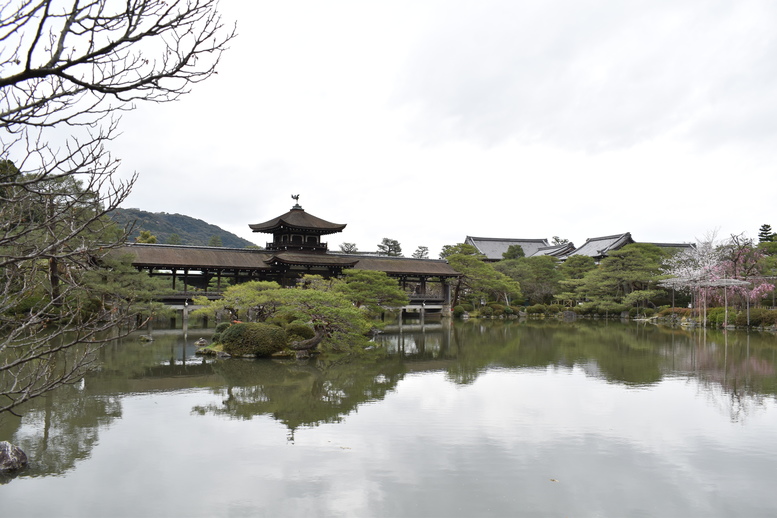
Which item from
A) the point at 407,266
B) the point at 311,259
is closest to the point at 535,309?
the point at 407,266

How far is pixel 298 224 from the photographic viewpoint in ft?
103

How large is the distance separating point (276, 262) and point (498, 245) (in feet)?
117

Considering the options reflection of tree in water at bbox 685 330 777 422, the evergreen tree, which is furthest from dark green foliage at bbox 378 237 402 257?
reflection of tree in water at bbox 685 330 777 422

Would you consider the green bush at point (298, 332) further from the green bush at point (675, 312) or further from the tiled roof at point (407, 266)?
the green bush at point (675, 312)

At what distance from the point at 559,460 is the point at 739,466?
2223mm

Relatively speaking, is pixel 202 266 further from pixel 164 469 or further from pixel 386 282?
pixel 164 469

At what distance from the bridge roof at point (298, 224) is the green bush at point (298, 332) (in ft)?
46.4

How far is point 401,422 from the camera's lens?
879 centimetres

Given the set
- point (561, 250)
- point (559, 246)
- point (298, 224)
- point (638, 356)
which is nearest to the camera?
point (638, 356)

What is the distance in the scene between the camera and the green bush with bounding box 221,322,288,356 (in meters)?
16.0

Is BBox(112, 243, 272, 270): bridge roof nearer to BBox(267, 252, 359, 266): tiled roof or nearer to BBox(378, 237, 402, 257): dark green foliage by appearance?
BBox(267, 252, 359, 266): tiled roof

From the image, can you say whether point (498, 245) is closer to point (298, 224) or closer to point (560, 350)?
point (298, 224)

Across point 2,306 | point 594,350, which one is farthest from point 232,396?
point 594,350

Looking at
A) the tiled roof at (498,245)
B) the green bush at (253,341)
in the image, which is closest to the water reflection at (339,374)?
the green bush at (253,341)
